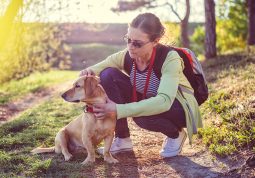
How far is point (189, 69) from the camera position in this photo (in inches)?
194

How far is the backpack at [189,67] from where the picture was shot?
188 inches

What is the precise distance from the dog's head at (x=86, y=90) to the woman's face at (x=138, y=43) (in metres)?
0.51

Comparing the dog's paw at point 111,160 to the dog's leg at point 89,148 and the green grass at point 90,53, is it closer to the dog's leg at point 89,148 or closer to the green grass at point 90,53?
the dog's leg at point 89,148

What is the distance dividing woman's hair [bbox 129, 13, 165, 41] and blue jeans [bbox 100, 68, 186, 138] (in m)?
0.76

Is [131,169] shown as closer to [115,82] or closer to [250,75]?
[115,82]

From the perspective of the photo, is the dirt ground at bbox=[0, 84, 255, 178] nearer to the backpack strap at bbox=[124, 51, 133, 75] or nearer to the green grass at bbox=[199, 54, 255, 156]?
the green grass at bbox=[199, 54, 255, 156]

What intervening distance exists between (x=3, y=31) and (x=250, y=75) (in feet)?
20.5

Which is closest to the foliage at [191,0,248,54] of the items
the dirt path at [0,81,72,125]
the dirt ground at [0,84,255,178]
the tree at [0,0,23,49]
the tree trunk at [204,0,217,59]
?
the tree trunk at [204,0,217,59]

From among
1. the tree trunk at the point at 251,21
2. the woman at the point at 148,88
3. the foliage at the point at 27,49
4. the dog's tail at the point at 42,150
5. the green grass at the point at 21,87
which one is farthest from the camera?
the foliage at the point at 27,49

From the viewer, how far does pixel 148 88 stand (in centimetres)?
495

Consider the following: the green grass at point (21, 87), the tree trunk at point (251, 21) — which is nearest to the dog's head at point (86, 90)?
the green grass at point (21, 87)

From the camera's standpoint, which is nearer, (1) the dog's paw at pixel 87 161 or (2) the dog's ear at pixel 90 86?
(2) the dog's ear at pixel 90 86

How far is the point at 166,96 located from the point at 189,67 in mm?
795

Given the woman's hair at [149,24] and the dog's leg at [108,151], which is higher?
the woman's hair at [149,24]
